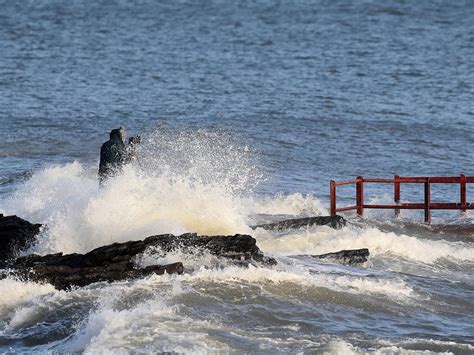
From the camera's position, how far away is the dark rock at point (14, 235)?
1585cm

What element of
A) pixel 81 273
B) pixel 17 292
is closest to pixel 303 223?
pixel 81 273

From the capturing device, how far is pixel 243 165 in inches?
1143

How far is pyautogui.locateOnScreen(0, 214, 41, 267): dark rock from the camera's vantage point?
15852 millimetres

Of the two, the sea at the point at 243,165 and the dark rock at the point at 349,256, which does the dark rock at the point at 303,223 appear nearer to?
the sea at the point at 243,165

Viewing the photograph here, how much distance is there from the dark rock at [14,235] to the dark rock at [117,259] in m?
0.70

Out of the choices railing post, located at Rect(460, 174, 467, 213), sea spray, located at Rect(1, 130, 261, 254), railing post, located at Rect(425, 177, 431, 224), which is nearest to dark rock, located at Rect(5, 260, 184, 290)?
sea spray, located at Rect(1, 130, 261, 254)

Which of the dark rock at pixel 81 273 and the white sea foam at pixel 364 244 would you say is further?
the white sea foam at pixel 364 244

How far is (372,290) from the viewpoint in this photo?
15.5m

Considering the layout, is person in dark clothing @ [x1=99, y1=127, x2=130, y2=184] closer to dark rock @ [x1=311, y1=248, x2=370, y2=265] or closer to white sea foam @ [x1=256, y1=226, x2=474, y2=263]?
white sea foam @ [x1=256, y1=226, x2=474, y2=263]

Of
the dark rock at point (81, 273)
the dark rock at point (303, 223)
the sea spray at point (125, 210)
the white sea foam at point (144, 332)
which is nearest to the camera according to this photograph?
the white sea foam at point (144, 332)

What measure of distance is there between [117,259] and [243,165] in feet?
46.7

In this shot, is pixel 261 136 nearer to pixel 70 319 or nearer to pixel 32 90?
pixel 32 90

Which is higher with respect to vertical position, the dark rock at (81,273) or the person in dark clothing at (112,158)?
→ the person in dark clothing at (112,158)

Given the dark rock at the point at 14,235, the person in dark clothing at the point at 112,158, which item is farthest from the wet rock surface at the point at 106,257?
the person in dark clothing at the point at 112,158
